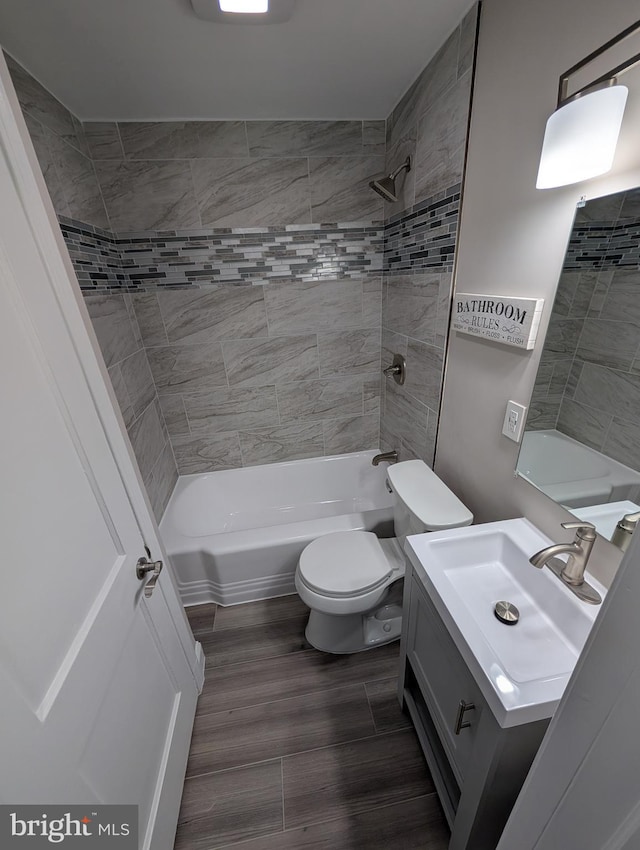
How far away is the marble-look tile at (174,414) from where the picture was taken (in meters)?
2.15

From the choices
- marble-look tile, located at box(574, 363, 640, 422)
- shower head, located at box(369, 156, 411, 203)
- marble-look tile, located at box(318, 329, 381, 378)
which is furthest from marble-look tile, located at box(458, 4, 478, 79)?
marble-look tile, located at box(318, 329, 381, 378)

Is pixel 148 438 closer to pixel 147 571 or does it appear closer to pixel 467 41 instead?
pixel 147 571

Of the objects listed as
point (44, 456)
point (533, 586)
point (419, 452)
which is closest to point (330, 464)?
point (419, 452)

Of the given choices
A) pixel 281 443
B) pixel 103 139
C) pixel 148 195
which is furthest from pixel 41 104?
pixel 281 443

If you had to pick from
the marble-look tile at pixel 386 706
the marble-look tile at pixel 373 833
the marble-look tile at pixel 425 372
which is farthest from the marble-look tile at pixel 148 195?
the marble-look tile at pixel 373 833

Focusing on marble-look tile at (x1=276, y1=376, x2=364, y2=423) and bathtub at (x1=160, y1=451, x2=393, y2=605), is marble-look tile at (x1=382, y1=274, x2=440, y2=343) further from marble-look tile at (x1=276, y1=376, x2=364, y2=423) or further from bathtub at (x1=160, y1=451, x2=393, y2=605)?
bathtub at (x1=160, y1=451, x2=393, y2=605)

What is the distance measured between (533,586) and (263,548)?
120cm

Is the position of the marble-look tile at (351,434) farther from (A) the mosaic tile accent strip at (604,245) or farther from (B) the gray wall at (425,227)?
(A) the mosaic tile accent strip at (604,245)

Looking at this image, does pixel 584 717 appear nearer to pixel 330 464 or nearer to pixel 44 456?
pixel 44 456

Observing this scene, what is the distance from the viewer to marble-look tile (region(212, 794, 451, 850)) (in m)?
1.02

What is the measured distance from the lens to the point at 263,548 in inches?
67.8

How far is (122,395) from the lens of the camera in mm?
1619

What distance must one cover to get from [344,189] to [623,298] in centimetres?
165

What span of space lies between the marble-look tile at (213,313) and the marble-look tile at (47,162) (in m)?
0.61
